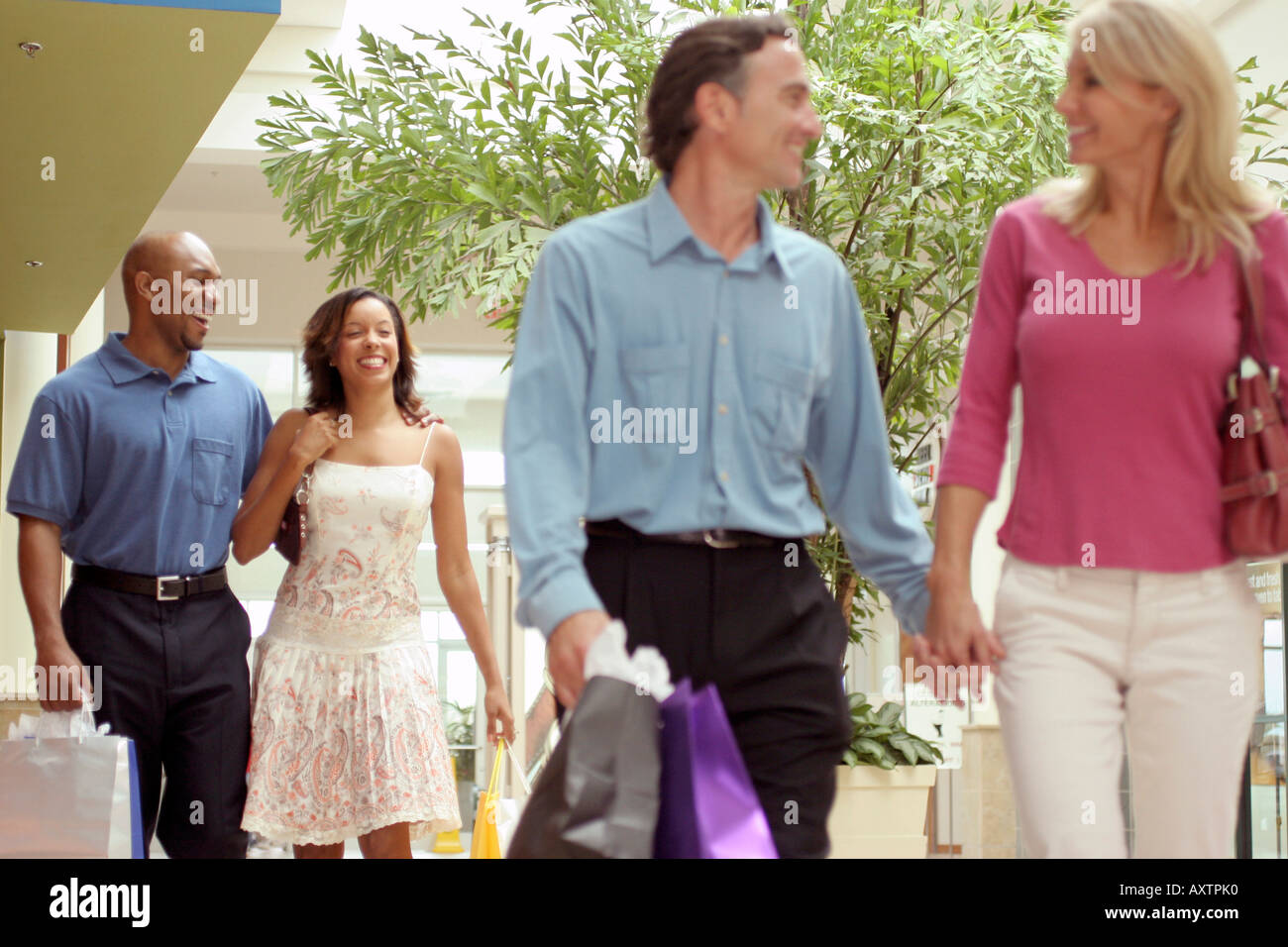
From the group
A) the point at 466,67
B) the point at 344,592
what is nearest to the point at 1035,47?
the point at 344,592

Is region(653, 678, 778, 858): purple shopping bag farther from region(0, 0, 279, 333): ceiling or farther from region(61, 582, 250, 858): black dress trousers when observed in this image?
region(0, 0, 279, 333): ceiling

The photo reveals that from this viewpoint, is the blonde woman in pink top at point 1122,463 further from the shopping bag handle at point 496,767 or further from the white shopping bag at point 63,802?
the shopping bag handle at point 496,767

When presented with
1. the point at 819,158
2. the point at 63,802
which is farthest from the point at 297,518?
the point at 819,158

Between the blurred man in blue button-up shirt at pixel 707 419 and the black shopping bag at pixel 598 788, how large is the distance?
8.6 inches

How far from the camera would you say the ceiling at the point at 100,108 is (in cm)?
484

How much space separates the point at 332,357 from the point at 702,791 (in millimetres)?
2331

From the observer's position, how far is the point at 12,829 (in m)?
3.12

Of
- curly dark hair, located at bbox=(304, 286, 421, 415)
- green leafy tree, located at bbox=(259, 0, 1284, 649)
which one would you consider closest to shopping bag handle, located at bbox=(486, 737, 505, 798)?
curly dark hair, located at bbox=(304, 286, 421, 415)

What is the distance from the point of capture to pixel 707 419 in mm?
2209

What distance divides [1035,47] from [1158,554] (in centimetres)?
370

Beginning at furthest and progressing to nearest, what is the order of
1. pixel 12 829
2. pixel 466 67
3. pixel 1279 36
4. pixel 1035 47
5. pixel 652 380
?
1. pixel 466 67
2. pixel 1279 36
3. pixel 1035 47
4. pixel 12 829
5. pixel 652 380
